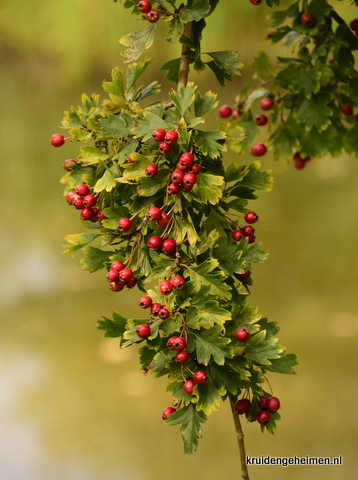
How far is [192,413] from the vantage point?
56cm

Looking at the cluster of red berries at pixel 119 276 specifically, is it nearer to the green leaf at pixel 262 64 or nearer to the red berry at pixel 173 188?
the red berry at pixel 173 188

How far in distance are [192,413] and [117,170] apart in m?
0.26

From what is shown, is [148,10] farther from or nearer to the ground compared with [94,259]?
farther from the ground

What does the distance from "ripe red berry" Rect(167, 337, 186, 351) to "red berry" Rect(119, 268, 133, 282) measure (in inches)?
3.0

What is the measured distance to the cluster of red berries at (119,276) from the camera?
57 cm

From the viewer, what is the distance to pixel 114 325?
1.90ft

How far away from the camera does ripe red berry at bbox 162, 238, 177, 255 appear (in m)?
0.58

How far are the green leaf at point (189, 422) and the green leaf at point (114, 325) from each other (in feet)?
0.32

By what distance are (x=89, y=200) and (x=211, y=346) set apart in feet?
0.64

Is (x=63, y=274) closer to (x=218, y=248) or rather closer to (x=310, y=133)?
(x=310, y=133)

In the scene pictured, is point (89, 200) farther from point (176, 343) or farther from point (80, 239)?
point (176, 343)

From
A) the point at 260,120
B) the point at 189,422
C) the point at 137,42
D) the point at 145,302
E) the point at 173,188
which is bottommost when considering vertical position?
the point at 189,422

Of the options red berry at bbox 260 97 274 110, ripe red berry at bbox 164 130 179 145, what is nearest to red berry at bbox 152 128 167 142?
ripe red berry at bbox 164 130 179 145

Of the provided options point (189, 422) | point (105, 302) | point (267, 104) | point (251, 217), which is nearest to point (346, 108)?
point (267, 104)
